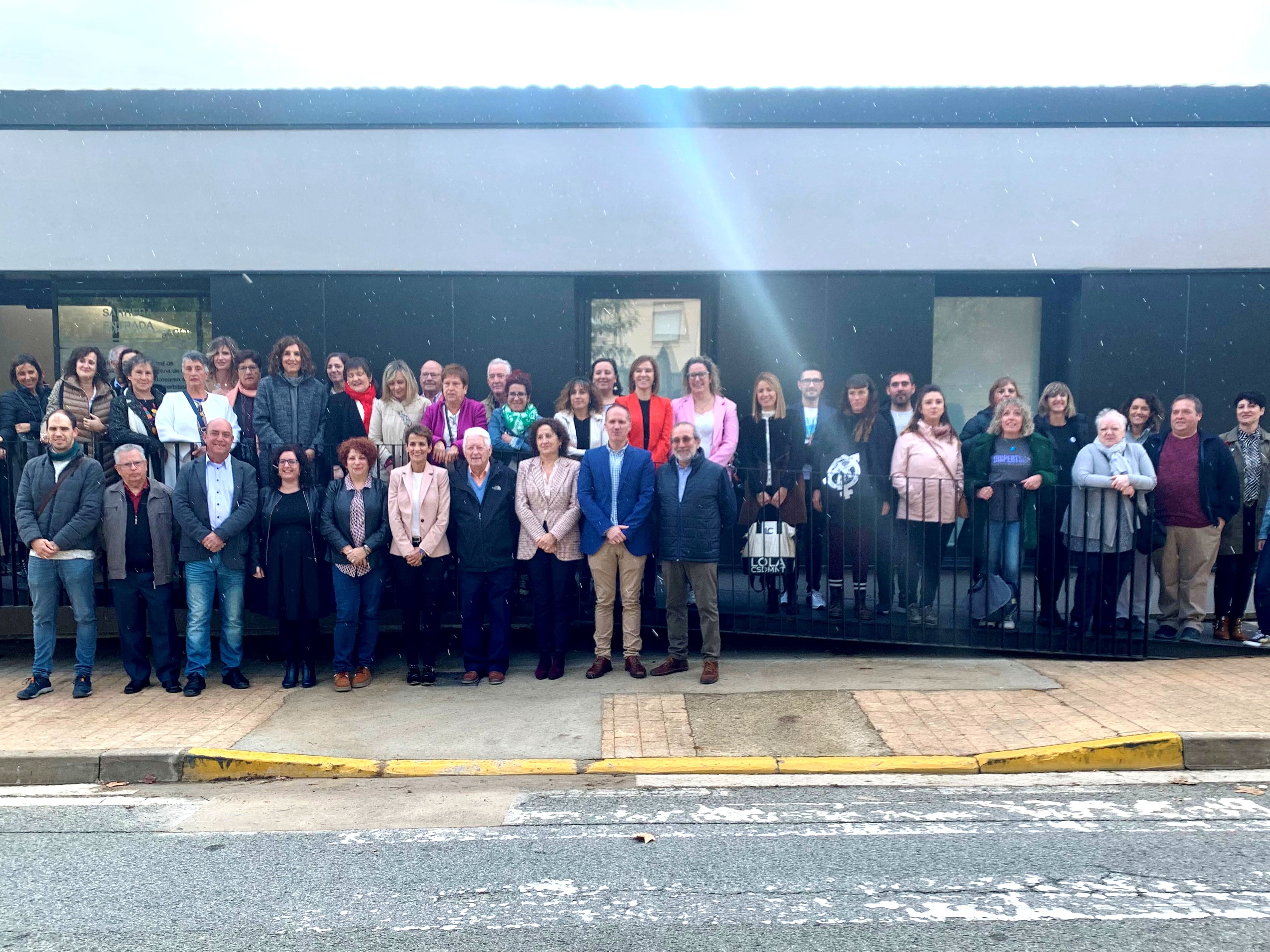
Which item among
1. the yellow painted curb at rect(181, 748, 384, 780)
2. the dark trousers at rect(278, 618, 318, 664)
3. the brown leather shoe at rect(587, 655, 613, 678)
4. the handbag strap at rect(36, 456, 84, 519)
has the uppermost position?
the handbag strap at rect(36, 456, 84, 519)

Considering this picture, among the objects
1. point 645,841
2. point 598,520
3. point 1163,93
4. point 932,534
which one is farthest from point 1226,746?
point 1163,93

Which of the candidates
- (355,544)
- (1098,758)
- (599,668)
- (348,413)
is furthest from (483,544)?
(1098,758)

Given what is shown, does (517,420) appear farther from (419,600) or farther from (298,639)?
(298,639)

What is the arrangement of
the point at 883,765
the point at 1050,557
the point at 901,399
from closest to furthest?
the point at 883,765 < the point at 1050,557 < the point at 901,399

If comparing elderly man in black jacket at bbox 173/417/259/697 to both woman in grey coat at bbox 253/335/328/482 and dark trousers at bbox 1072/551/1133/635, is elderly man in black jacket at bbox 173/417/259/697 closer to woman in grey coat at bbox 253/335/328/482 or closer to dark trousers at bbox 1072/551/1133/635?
woman in grey coat at bbox 253/335/328/482

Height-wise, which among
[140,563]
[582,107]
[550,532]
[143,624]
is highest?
[582,107]

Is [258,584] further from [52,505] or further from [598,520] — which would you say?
[598,520]

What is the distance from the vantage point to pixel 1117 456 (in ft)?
25.8

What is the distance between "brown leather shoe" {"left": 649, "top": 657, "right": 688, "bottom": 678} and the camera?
7.64 metres

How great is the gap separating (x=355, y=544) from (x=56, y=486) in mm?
2153

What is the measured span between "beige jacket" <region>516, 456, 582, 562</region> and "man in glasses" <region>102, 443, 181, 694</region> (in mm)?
2627

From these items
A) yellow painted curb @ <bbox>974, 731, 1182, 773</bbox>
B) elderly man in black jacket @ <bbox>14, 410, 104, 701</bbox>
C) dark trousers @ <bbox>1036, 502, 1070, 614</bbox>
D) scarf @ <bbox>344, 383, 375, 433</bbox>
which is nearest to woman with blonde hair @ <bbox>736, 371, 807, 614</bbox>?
dark trousers @ <bbox>1036, 502, 1070, 614</bbox>

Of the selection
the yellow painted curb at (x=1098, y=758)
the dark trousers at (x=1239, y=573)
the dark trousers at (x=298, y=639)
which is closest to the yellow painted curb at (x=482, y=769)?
the dark trousers at (x=298, y=639)

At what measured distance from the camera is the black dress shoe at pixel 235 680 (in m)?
7.58
